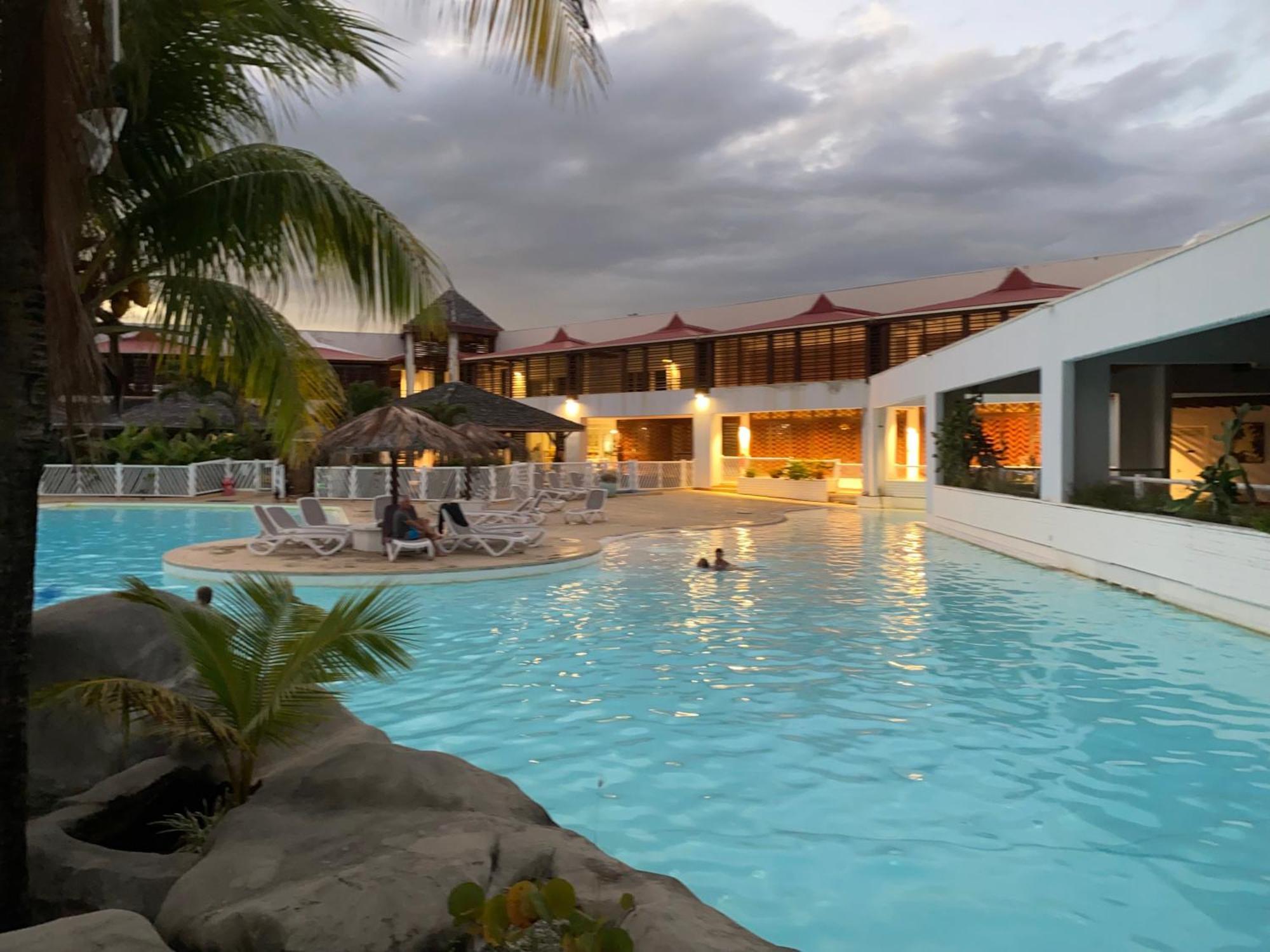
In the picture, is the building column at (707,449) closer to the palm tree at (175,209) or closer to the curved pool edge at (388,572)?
the curved pool edge at (388,572)

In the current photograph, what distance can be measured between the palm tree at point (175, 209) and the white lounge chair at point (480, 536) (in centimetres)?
804

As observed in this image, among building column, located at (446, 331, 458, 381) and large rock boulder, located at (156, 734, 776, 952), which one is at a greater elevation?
building column, located at (446, 331, 458, 381)

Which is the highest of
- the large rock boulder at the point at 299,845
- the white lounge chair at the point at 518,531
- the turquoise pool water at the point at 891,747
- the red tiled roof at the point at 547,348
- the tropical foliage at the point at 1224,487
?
the red tiled roof at the point at 547,348

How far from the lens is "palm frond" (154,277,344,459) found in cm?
518

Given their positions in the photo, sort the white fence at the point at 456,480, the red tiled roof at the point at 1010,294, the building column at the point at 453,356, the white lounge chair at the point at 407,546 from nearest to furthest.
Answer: the white lounge chair at the point at 407,546, the white fence at the point at 456,480, the red tiled roof at the point at 1010,294, the building column at the point at 453,356

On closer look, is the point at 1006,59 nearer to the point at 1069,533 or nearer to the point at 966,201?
the point at 966,201

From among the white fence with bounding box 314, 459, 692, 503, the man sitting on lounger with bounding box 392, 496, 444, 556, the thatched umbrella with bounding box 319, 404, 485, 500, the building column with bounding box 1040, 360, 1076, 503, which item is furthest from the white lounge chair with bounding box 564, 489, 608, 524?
the building column with bounding box 1040, 360, 1076, 503

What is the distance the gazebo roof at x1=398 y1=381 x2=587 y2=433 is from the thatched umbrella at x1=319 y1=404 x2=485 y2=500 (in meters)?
8.94

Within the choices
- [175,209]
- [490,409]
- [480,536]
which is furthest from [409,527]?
[490,409]

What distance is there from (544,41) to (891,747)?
4902mm

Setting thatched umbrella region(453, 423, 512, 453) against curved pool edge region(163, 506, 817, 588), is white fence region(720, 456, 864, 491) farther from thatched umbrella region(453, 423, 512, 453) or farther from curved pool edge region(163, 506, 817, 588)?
curved pool edge region(163, 506, 817, 588)

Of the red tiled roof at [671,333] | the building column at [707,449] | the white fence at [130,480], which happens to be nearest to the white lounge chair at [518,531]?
the white fence at [130,480]

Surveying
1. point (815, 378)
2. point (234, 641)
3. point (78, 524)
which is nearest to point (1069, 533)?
point (234, 641)

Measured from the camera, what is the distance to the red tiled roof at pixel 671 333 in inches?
1359
